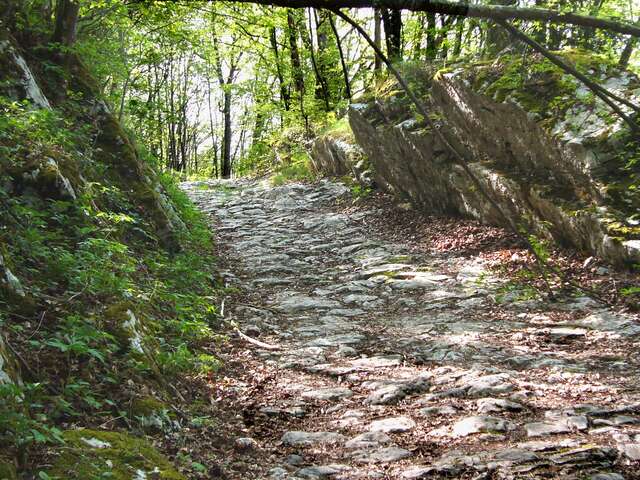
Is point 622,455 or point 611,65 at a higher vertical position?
point 611,65

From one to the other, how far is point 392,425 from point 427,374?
42.4 inches

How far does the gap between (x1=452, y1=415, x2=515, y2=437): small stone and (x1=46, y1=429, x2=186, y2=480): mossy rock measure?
1889 millimetres

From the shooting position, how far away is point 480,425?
3844 mm

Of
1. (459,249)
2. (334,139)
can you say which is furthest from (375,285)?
(334,139)

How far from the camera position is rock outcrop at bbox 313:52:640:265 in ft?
23.1

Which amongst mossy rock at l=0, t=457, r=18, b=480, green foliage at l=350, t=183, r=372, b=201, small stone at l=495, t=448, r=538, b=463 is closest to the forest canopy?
mossy rock at l=0, t=457, r=18, b=480

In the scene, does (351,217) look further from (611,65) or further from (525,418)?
(525,418)

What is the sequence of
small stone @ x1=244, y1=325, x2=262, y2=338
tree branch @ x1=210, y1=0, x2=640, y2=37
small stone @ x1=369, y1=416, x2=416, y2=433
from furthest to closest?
small stone @ x1=244, y1=325, x2=262, y2=338
small stone @ x1=369, y1=416, x2=416, y2=433
tree branch @ x1=210, y1=0, x2=640, y2=37

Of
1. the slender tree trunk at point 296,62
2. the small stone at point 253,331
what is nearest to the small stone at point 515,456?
the small stone at point 253,331

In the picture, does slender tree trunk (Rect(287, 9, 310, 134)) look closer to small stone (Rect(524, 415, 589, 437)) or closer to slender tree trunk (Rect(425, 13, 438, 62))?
slender tree trunk (Rect(425, 13, 438, 62))

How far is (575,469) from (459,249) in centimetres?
622

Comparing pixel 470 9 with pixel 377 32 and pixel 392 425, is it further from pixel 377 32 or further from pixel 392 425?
pixel 377 32

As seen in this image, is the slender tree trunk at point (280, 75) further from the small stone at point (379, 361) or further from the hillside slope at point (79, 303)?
the small stone at point (379, 361)

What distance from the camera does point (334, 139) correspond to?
15531 mm
